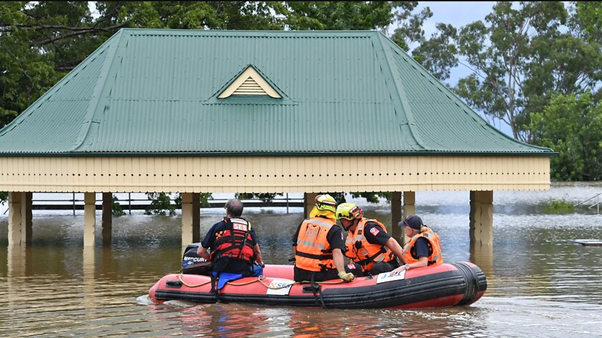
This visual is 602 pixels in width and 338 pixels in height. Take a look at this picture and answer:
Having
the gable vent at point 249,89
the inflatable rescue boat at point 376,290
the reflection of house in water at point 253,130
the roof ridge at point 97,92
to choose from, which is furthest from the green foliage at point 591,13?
the inflatable rescue boat at point 376,290

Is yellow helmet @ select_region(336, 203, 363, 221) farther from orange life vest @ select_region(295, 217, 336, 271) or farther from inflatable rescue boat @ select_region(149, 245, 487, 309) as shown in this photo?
inflatable rescue boat @ select_region(149, 245, 487, 309)

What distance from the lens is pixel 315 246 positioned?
16.9 meters

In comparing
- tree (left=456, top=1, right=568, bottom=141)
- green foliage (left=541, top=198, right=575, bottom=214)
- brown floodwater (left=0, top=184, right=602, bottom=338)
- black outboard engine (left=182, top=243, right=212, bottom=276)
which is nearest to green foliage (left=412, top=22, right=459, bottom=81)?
tree (left=456, top=1, right=568, bottom=141)

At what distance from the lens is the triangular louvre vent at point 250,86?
30.1 m

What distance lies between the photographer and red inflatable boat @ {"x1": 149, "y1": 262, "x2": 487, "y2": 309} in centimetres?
1636

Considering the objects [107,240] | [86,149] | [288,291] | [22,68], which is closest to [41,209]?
[22,68]

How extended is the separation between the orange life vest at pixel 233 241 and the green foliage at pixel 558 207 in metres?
35.7

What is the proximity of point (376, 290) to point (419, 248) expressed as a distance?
970mm

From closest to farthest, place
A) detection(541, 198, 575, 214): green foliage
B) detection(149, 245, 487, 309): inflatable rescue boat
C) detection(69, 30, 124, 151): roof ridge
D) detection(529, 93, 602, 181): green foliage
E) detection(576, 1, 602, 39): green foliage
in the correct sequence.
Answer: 1. detection(149, 245, 487, 309): inflatable rescue boat
2. detection(69, 30, 124, 151): roof ridge
3. detection(576, 1, 602, 39): green foliage
4. detection(541, 198, 575, 214): green foliage
5. detection(529, 93, 602, 181): green foliage

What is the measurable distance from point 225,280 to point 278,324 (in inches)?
89.4

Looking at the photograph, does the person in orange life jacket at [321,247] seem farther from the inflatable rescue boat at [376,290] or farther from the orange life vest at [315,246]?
the inflatable rescue boat at [376,290]

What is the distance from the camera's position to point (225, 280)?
1744 cm

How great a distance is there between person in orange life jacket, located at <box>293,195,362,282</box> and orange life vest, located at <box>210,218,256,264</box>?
0.93m

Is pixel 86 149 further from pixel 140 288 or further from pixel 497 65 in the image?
pixel 497 65
